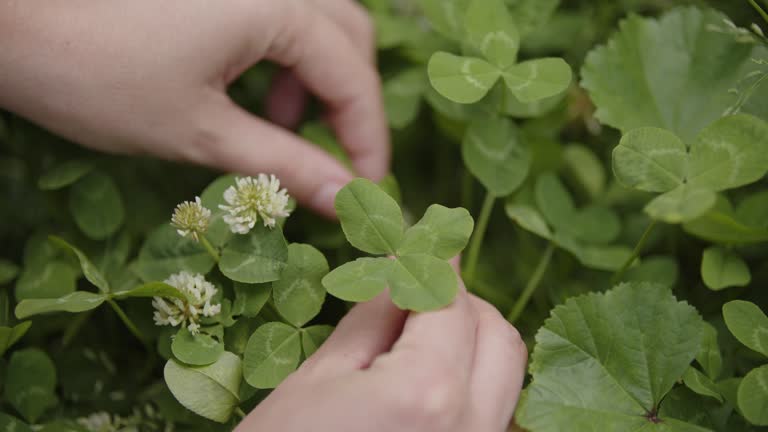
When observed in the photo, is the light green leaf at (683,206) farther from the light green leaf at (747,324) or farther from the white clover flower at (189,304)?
the white clover flower at (189,304)

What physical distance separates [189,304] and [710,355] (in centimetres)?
71

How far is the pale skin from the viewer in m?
0.79

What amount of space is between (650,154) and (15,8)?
87 cm

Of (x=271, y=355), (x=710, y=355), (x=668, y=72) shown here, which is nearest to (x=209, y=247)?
(x=271, y=355)

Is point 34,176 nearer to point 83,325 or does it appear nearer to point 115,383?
point 83,325

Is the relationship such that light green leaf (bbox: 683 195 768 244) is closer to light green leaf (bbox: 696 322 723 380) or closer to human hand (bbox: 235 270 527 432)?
light green leaf (bbox: 696 322 723 380)

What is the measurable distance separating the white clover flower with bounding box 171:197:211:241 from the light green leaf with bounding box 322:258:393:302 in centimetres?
18

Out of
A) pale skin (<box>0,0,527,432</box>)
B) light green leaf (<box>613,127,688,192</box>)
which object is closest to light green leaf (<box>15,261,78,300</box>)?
pale skin (<box>0,0,527,432</box>)

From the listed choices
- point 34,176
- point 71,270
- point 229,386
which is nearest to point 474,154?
point 229,386

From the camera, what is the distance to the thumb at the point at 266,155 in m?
1.12

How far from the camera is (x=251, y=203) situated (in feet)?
3.15

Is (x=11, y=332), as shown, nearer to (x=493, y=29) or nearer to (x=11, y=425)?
(x=11, y=425)

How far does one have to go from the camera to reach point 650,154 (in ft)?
3.13

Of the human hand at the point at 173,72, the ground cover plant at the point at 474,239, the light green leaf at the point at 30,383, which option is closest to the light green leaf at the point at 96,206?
the ground cover plant at the point at 474,239
